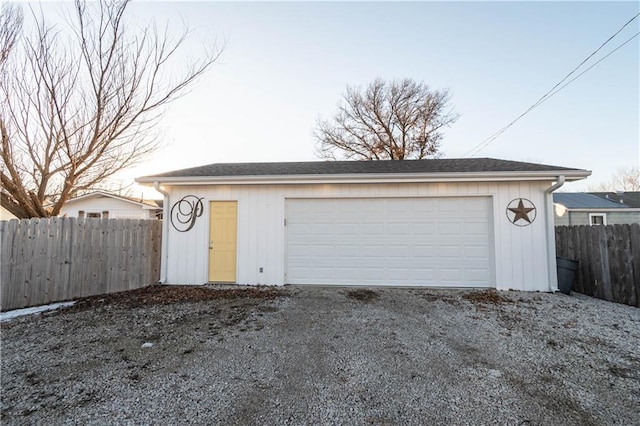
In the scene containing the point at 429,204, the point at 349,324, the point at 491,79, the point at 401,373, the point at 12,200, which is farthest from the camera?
the point at 491,79

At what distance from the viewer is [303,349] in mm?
3363

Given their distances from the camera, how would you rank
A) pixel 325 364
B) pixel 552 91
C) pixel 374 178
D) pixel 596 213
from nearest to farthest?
1. pixel 325 364
2. pixel 374 178
3. pixel 552 91
4. pixel 596 213

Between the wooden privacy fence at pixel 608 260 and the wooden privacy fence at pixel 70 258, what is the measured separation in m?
10.1

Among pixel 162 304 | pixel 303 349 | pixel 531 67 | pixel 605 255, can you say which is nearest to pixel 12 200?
pixel 162 304

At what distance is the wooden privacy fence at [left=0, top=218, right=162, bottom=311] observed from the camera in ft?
16.9

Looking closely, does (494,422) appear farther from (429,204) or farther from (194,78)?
(194,78)

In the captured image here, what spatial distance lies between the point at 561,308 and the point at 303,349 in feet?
15.3

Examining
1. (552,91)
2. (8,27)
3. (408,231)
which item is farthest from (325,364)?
(552,91)

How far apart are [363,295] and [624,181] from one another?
3600 cm

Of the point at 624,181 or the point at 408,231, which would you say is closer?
the point at 408,231

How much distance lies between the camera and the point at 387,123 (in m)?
18.1

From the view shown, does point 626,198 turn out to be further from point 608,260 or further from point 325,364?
point 325,364

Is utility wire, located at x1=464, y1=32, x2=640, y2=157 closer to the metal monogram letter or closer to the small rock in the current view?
the small rock

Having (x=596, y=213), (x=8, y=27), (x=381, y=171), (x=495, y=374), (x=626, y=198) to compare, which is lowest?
(x=495, y=374)
